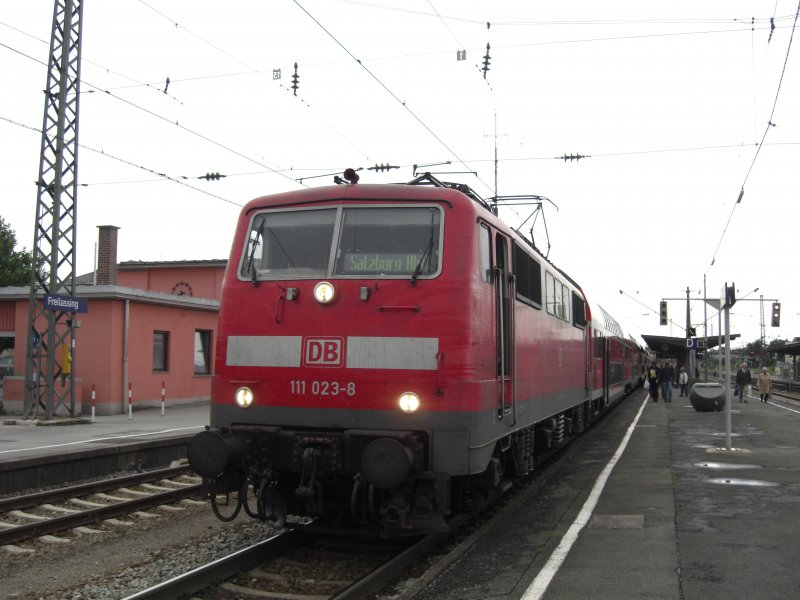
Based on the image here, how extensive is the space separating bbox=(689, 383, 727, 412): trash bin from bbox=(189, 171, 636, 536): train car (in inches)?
713

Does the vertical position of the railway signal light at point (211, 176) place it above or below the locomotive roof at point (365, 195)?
above

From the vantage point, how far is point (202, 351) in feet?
91.1

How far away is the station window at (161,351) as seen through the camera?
985 inches

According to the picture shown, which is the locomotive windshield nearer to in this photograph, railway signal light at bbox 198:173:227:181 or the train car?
the train car

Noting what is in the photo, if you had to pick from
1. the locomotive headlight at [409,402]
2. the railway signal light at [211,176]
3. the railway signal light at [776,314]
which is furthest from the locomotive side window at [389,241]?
the railway signal light at [776,314]

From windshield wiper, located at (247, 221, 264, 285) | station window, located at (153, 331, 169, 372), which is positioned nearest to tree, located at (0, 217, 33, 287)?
station window, located at (153, 331, 169, 372)

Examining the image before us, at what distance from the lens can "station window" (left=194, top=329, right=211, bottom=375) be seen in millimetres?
27250

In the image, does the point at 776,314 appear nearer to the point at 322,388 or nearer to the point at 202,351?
the point at 202,351

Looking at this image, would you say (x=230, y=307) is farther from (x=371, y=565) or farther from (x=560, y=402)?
(x=560, y=402)

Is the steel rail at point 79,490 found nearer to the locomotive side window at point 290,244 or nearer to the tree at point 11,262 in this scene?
the locomotive side window at point 290,244

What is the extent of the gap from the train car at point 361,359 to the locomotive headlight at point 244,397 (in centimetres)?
1

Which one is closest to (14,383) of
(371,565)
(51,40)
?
(51,40)

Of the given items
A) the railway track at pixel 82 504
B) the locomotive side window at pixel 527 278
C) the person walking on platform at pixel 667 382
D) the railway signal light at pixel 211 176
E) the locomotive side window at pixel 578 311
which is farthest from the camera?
the person walking on platform at pixel 667 382

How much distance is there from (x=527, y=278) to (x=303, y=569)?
13.8ft
